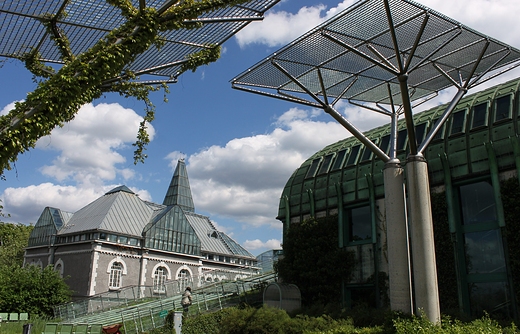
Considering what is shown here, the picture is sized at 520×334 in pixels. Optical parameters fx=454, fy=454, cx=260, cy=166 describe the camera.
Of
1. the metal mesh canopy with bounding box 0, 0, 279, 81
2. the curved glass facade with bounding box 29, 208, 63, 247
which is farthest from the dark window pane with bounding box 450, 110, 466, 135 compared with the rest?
the curved glass facade with bounding box 29, 208, 63, 247

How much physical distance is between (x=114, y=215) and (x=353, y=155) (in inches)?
1160

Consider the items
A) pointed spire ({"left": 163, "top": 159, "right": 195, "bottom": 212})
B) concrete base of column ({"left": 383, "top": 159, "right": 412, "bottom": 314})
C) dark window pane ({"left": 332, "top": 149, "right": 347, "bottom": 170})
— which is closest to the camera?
concrete base of column ({"left": 383, "top": 159, "right": 412, "bottom": 314})

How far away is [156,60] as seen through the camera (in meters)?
13.0

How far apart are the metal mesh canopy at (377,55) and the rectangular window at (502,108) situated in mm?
2536

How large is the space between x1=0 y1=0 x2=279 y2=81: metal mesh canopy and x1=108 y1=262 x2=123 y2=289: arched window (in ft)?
116

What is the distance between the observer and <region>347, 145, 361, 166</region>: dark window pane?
26.4 metres

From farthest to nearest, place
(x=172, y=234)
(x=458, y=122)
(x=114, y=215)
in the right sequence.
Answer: (x=172, y=234)
(x=114, y=215)
(x=458, y=122)

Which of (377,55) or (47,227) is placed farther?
(47,227)

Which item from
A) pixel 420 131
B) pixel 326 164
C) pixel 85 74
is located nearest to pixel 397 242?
pixel 85 74

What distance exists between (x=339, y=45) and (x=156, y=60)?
6.69 metres

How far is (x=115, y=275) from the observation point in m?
44.5

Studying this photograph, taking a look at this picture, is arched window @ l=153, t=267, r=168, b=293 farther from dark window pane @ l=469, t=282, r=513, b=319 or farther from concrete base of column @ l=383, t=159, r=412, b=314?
concrete base of column @ l=383, t=159, r=412, b=314

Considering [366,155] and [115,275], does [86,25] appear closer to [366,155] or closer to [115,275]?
[366,155]

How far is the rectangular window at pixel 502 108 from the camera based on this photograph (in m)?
20.3
